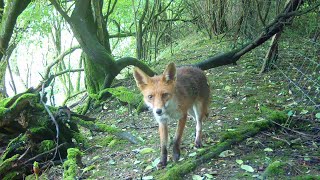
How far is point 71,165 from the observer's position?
527 cm

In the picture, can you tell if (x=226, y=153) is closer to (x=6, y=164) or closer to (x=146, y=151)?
(x=146, y=151)

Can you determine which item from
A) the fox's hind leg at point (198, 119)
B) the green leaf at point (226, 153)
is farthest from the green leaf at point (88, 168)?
the green leaf at point (226, 153)

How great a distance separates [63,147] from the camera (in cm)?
653

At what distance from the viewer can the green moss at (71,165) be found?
509 cm

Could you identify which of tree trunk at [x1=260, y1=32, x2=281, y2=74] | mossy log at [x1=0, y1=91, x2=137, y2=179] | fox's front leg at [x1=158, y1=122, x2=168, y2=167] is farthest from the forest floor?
mossy log at [x1=0, y1=91, x2=137, y2=179]

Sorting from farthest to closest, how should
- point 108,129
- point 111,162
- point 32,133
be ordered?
1. point 108,129
2. point 32,133
3. point 111,162

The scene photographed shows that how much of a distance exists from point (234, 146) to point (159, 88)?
1.41 meters

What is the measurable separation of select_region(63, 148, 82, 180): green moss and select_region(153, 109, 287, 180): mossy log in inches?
43.8

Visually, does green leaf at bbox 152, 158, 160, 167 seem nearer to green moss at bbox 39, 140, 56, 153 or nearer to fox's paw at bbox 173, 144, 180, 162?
fox's paw at bbox 173, 144, 180, 162

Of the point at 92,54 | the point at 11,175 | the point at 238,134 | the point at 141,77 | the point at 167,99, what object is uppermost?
the point at 92,54

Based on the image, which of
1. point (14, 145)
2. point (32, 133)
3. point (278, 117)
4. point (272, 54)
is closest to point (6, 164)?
point (14, 145)

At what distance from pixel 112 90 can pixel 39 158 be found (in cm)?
295

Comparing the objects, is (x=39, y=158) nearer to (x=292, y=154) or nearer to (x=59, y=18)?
(x=292, y=154)

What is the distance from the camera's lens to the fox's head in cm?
518
